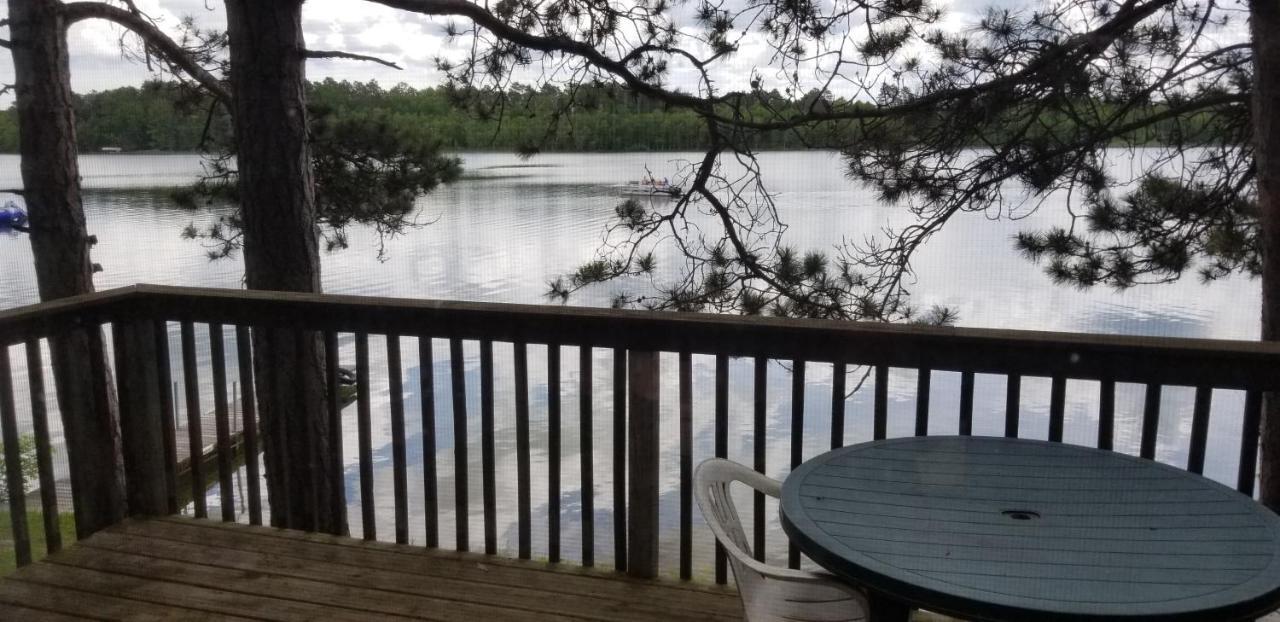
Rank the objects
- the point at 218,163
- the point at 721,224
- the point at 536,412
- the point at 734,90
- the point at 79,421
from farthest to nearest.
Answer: the point at 536,412 → the point at 218,163 → the point at 721,224 → the point at 734,90 → the point at 79,421

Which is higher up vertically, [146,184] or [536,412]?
[146,184]

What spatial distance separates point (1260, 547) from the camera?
148cm

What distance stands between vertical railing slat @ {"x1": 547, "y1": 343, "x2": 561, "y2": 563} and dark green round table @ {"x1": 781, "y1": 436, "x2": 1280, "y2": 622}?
0.92 metres

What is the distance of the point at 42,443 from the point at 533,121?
11.7 ft

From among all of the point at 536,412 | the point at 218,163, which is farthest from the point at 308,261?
the point at 536,412

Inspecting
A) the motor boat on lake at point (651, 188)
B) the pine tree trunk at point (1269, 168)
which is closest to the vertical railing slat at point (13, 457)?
the motor boat on lake at point (651, 188)

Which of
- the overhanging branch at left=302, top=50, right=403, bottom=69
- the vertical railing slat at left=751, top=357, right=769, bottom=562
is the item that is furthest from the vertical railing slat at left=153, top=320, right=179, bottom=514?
the vertical railing slat at left=751, top=357, right=769, bottom=562

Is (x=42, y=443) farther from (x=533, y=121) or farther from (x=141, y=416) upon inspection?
(x=533, y=121)

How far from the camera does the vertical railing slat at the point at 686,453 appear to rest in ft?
8.12

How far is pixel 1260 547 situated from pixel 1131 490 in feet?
0.90

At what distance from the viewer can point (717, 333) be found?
2.39 m

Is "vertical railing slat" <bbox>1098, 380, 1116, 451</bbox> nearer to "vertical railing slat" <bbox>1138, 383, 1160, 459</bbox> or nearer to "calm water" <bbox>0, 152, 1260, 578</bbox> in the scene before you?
"vertical railing slat" <bbox>1138, 383, 1160, 459</bbox>

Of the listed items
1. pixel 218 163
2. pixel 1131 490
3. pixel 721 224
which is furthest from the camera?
pixel 218 163

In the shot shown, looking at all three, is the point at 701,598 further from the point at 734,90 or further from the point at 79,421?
the point at 734,90
